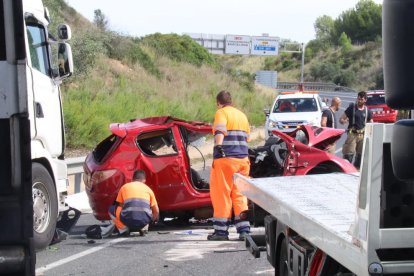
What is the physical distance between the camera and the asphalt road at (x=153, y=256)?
838 centimetres

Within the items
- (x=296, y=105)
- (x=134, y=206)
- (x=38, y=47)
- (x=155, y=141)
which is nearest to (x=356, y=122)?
(x=155, y=141)

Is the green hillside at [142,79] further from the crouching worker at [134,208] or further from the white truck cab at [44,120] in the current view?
the white truck cab at [44,120]

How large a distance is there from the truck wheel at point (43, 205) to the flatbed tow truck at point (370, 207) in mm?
3446

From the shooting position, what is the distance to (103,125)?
77.9 feet

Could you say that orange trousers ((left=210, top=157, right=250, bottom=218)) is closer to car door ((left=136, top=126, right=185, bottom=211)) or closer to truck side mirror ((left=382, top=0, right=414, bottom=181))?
car door ((left=136, top=126, right=185, bottom=211))

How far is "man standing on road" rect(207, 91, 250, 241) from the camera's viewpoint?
10.0 m

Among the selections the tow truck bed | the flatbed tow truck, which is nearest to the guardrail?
the tow truck bed

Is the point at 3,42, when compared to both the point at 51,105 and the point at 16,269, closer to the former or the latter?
the point at 16,269

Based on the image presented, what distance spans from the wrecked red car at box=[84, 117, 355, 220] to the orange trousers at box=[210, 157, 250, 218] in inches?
31.4

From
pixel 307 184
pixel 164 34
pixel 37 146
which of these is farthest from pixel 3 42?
pixel 164 34

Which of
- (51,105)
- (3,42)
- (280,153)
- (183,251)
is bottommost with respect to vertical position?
(183,251)

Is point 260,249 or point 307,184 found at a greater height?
point 307,184

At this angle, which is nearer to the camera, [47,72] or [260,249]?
[260,249]

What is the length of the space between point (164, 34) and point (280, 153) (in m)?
44.0
